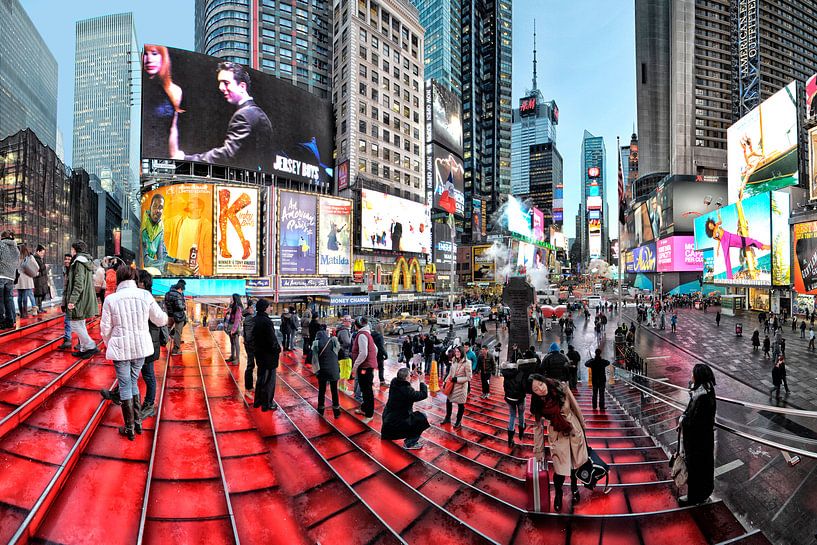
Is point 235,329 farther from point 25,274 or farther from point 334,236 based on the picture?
point 334,236

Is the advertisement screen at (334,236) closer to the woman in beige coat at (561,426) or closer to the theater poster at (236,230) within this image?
the theater poster at (236,230)

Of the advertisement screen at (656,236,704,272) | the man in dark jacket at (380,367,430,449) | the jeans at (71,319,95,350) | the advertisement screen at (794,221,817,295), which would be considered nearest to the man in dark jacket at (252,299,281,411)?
the man in dark jacket at (380,367,430,449)

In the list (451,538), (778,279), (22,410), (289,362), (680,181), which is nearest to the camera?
(451,538)

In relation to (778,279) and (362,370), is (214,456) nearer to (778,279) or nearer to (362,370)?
(362,370)

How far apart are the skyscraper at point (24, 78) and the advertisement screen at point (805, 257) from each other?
129521 mm

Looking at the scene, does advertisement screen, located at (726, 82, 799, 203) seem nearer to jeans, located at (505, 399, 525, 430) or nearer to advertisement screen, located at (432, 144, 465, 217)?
advertisement screen, located at (432, 144, 465, 217)

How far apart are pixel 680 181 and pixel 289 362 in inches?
3110

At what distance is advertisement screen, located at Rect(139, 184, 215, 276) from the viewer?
3419 cm

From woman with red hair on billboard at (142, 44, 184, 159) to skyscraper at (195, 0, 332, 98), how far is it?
69.3 ft

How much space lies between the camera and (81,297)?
6.07 metres

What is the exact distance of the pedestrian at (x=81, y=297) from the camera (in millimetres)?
5983

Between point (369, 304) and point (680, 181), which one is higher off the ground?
point (680, 181)

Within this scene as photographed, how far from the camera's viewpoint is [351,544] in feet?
11.4

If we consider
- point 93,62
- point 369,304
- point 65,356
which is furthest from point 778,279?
point 93,62
